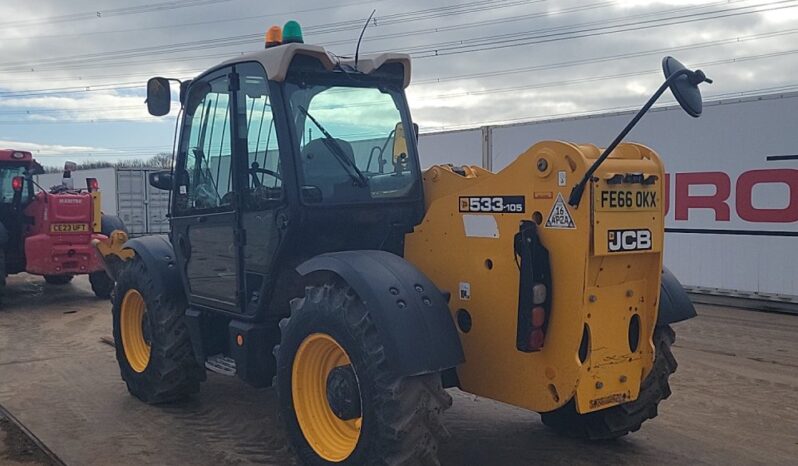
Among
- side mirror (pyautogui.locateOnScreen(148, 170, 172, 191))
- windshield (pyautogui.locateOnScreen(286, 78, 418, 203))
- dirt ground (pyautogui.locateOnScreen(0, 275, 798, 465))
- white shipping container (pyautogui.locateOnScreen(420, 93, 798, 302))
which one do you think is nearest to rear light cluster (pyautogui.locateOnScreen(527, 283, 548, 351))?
dirt ground (pyautogui.locateOnScreen(0, 275, 798, 465))

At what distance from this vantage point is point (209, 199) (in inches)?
213

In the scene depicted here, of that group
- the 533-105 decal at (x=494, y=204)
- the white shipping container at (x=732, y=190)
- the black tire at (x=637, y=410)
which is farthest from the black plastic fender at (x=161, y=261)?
the white shipping container at (x=732, y=190)

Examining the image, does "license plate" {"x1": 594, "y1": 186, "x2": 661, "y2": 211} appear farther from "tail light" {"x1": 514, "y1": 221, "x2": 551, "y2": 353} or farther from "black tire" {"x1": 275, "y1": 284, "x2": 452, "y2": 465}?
"black tire" {"x1": 275, "y1": 284, "x2": 452, "y2": 465}

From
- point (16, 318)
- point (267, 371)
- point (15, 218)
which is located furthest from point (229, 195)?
point (15, 218)

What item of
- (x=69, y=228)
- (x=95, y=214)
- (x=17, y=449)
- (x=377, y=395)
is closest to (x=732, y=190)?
(x=377, y=395)

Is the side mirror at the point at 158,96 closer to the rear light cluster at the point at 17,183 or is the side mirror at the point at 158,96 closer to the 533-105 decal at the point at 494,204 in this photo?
the 533-105 decal at the point at 494,204

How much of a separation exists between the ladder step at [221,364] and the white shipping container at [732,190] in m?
8.20

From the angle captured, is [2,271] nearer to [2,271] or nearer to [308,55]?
[2,271]

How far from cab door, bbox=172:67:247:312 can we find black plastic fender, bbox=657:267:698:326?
265cm

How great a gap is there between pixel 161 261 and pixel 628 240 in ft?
12.3

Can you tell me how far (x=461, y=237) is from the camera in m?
4.34

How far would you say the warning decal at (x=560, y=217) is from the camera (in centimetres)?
374

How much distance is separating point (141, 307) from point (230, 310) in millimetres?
1671

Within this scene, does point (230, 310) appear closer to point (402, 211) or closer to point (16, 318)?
point (402, 211)
